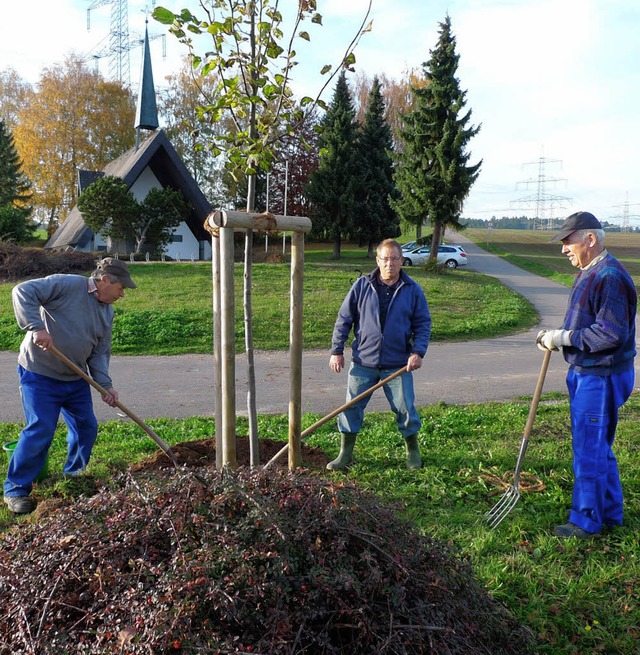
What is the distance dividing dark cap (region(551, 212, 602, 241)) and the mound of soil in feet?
8.55

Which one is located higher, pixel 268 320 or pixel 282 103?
pixel 282 103

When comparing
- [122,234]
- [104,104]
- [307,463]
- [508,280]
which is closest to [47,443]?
[307,463]

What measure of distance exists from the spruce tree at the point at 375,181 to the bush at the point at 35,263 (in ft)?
49.8

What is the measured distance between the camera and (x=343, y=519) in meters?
2.25

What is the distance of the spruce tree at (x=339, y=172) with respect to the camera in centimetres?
3058

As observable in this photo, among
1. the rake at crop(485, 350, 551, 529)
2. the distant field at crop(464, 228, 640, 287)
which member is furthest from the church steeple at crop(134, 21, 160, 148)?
the rake at crop(485, 350, 551, 529)

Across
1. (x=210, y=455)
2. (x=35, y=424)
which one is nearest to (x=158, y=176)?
(x=210, y=455)

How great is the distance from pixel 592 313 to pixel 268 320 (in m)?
9.52

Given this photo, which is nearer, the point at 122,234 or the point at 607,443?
the point at 607,443

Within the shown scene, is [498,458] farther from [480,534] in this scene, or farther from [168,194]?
[168,194]

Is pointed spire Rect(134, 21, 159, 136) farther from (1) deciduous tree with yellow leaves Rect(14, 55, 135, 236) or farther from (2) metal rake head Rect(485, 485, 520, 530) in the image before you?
(2) metal rake head Rect(485, 485, 520, 530)

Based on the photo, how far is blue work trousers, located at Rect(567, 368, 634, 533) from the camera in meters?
3.80

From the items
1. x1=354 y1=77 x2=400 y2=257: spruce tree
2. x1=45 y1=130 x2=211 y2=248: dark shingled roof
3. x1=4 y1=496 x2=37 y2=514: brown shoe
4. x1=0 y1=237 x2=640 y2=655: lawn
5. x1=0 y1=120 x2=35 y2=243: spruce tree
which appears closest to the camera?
x1=0 y1=237 x2=640 y2=655: lawn

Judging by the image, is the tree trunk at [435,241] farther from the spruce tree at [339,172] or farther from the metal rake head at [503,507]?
the metal rake head at [503,507]
